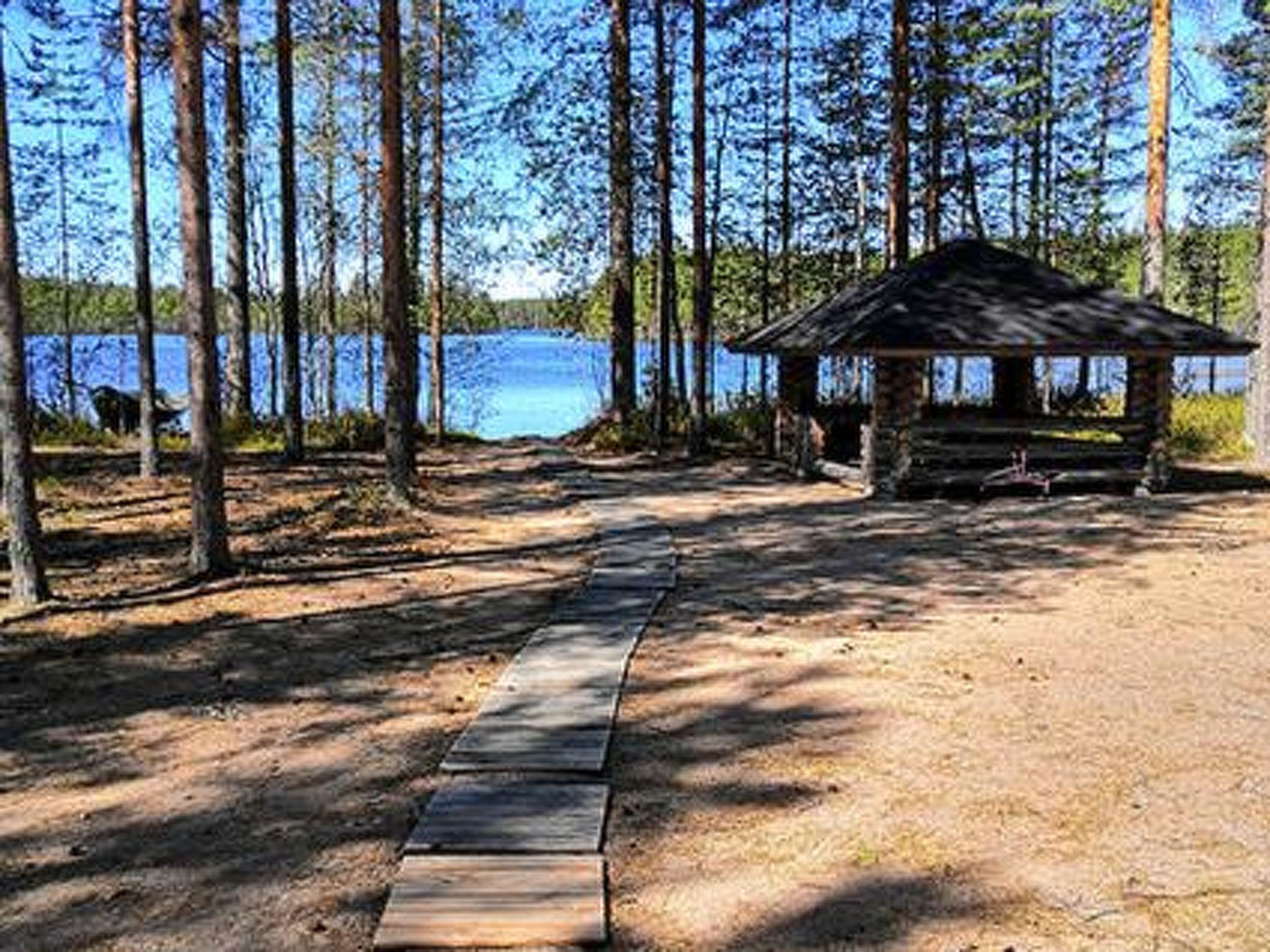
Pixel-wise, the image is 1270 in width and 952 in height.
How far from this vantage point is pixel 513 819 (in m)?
4.84

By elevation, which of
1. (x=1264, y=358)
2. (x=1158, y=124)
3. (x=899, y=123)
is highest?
(x=899, y=123)

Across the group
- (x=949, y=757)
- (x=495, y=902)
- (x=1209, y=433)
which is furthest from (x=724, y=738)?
(x=1209, y=433)

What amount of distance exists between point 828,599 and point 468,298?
2483cm

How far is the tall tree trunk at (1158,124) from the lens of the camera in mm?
17344

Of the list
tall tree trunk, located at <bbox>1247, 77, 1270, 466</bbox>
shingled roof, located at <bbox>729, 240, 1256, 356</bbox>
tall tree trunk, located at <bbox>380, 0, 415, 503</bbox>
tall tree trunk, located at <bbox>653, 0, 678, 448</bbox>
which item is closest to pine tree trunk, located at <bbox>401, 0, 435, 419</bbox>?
tall tree trunk, located at <bbox>653, 0, 678, 448</bbox>

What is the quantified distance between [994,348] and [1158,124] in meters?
6.21

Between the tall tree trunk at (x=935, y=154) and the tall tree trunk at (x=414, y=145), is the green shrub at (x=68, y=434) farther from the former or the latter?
the tall tree trunk at (x=935, y=154)

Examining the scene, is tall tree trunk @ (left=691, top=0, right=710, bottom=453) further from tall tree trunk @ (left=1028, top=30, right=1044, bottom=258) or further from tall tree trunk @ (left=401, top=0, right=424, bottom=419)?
tall tree trunk @ (left=1028, top=30, right=1044, bottom=258)

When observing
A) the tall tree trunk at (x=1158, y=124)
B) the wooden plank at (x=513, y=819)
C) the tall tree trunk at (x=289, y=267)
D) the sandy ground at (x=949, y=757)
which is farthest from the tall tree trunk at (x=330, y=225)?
the wooden plank at (x=513, y=819)

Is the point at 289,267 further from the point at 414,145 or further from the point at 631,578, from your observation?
the point at 631,578

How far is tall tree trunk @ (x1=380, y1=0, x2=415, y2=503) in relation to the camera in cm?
1339

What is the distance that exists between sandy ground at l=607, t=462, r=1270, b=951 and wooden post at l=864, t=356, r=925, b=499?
14.6ft

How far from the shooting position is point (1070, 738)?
5.93 m

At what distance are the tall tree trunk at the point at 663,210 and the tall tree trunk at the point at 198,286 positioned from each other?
39.4 feet
